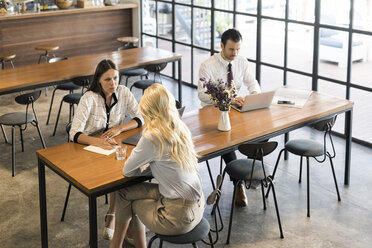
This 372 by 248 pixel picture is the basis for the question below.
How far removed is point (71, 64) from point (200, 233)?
3.68 meters

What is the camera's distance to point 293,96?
4.95m

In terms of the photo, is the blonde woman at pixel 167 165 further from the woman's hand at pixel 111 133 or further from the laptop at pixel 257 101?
the laptop at pixel 257 101

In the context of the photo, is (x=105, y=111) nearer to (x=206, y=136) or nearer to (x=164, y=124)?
(x=206, y=136)

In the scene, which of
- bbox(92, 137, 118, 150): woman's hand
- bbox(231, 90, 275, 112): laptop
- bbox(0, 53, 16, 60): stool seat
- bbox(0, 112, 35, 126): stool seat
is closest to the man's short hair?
bbox(231, 90, 275, 112): laptop

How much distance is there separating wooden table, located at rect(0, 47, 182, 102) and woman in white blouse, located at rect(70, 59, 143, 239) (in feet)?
5.20

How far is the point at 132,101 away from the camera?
4.40 meters

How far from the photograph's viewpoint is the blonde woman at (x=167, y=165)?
10.5 ft

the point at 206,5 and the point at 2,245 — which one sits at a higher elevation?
the point at 206,5

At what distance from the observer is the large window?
227 inches

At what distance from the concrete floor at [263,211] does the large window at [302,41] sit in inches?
30.4

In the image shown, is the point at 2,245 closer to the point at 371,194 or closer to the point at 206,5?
the point at 371,194

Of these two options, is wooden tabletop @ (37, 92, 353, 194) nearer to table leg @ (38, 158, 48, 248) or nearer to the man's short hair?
table leg @ (38, 158, 48, 248)

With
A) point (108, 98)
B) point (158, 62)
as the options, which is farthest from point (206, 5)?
point (108, 98)

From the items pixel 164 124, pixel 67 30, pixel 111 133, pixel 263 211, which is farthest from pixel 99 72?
pixel 67 30
